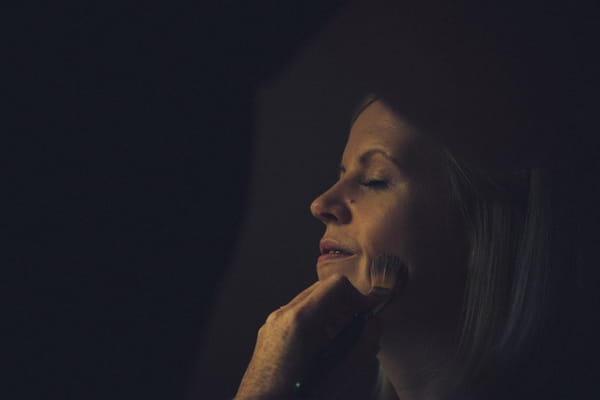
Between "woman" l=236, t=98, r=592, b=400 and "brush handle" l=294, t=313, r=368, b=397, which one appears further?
"woman" l=236, t=98, r=592, b=400

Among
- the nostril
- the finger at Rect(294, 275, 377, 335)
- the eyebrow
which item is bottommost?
the finger at Rect(294, 275, 377, 335)

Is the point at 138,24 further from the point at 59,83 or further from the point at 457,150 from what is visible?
the point at 457,150

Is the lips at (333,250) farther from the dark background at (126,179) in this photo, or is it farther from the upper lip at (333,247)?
the dark background at (126,179)

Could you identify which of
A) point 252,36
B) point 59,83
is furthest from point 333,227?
point 59,83

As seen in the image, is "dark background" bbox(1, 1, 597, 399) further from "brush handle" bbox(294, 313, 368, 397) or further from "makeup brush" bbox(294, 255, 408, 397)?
"brush handle" bbox(294, 313, 368, 397)

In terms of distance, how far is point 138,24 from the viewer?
1170 mm

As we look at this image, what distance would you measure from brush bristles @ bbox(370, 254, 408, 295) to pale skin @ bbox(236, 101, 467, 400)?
0.6 inches

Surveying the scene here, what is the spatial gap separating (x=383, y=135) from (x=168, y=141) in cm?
49

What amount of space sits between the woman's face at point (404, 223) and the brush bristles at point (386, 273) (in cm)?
1

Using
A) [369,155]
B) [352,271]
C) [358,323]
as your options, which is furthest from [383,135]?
[358,323]

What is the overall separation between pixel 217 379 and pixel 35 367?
1.92ft

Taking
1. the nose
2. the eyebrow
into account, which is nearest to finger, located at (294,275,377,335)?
the nose

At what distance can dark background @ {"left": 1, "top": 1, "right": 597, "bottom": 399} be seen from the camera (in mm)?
1044

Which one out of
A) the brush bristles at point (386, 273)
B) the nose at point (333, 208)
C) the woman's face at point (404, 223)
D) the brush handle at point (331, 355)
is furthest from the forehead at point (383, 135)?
the brush handle at point (331, 355)
